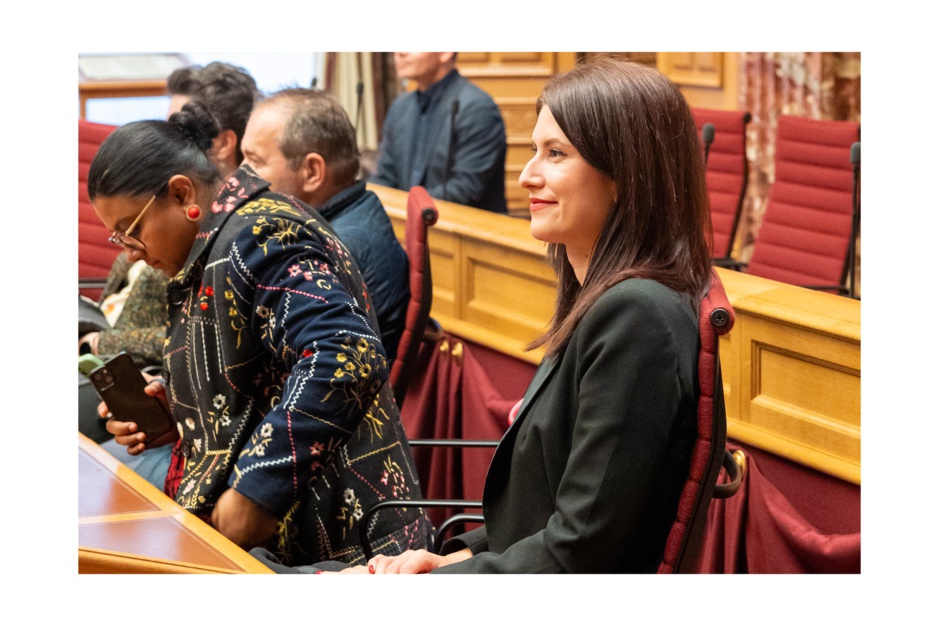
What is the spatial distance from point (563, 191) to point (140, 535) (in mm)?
678

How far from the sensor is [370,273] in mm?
2523

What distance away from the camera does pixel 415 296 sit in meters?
2.35

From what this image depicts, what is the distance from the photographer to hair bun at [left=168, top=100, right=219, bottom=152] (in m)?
1.72

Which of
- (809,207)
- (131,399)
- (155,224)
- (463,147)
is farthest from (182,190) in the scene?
(809,207)

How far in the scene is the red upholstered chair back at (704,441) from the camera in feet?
3.67

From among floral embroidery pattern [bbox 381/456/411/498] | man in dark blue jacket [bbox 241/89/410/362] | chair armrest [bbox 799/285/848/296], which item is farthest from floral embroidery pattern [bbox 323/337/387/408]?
chair armrest [bbox 799/285/848/296]

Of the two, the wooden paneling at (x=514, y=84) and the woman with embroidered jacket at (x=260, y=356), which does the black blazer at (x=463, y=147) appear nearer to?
the wooden paneling at (x=514, y=84)

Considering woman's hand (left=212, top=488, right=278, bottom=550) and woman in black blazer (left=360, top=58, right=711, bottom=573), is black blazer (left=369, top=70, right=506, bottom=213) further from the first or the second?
woman in black blazer (left=360, top=58, right=711, bottom=573)

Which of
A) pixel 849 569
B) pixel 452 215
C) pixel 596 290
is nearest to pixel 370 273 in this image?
pixel 452 215

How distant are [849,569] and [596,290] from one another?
3.35ft

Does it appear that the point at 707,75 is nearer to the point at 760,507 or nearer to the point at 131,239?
the point at 760,507

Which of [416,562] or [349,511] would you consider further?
[349,511]

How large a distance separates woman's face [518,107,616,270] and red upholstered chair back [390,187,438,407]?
44.3 inches

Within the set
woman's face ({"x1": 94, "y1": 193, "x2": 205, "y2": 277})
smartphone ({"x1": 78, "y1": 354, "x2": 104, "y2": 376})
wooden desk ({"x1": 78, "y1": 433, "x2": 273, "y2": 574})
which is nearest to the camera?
wooden desk ({"x1": 78, "y1": 433, "x2": 273, "y2": 574})
